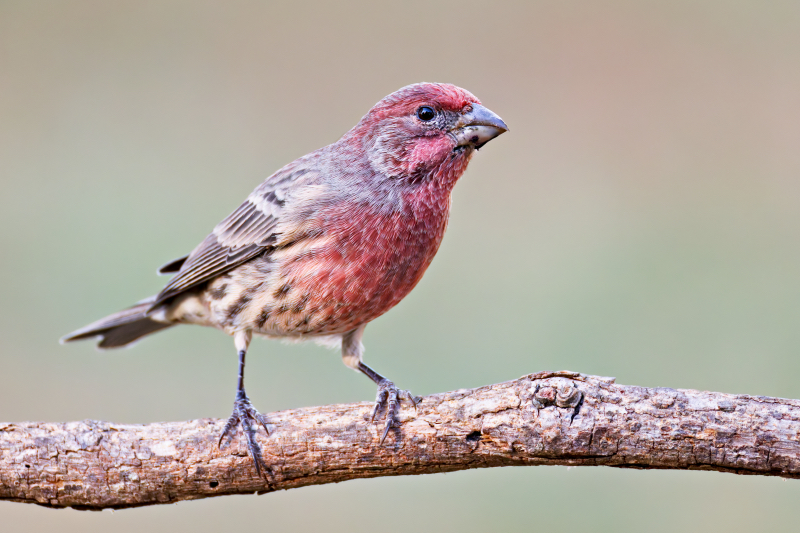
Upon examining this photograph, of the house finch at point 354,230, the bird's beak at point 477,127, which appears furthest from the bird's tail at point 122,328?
the bird's beak at point 477,127

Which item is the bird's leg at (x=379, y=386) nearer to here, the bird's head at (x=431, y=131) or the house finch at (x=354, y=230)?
the house finch at (x=354, y=230)

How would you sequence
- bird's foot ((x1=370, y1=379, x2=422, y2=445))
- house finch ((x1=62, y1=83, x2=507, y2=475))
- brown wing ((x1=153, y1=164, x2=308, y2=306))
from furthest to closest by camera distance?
1. brown wing ((x1=153, y1=164, x2=308, y2=306))
2. house finch ((x1=62, y1=83, x2=507, y2=475))
3. bird's foot ((x1=370, y1=379, x2=422, y2=445))

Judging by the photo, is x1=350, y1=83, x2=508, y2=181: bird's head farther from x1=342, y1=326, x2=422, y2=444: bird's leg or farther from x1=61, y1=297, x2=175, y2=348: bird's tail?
x1=61, y1=297, x2=175, y2=348: bird's tail

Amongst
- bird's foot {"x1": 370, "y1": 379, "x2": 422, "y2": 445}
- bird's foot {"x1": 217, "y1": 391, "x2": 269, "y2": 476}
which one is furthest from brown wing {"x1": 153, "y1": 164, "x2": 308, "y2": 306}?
bird's foot {"x1": 370, "y1": 379, "x2": 422, "y2": 445}

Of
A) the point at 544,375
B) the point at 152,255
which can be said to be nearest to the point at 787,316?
the point at 544,375

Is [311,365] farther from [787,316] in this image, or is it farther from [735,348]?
[787,316]

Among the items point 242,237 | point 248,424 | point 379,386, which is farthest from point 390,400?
point 242,237

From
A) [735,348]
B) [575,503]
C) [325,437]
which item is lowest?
[575,503]
